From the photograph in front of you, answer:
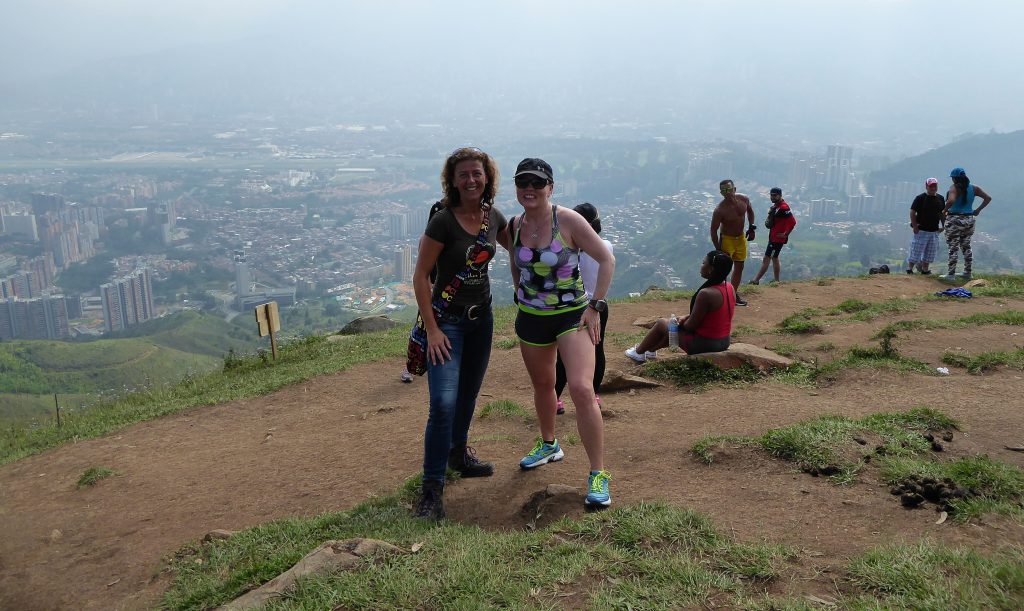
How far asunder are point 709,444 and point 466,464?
173 centimetres

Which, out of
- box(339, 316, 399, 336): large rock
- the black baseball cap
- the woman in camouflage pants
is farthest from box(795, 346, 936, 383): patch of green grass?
box(339, 316, 399, 336): large rock

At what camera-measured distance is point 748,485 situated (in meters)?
4.37

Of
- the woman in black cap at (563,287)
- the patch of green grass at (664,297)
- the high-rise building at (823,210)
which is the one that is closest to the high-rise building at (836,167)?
the high-rise building at (823,210)

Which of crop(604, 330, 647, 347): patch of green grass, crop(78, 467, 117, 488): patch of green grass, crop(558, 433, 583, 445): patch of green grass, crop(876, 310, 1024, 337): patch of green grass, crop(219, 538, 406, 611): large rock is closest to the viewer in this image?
crop(219, 538, 406, 611): large rock

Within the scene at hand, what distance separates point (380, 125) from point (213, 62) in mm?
78540

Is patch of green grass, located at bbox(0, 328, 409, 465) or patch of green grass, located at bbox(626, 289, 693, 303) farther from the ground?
patch of green grass, located at bbox(626, 289, 693, 303)

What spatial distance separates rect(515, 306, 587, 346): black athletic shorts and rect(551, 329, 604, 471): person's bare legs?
0.05 metres

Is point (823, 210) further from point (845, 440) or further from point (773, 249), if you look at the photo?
point (845, 440)

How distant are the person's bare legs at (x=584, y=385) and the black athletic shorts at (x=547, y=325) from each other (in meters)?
0.05

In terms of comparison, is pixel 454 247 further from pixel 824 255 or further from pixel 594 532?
pixel 824 255

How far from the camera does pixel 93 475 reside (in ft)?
20.3

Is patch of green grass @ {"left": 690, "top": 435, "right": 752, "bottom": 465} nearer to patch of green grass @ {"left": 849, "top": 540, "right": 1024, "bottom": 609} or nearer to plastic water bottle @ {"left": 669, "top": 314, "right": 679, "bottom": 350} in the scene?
patch of green grass @ {"left": 849, "top": 540, "right": 1024, "bottom": 609}

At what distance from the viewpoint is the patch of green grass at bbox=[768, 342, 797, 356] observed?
799 cm

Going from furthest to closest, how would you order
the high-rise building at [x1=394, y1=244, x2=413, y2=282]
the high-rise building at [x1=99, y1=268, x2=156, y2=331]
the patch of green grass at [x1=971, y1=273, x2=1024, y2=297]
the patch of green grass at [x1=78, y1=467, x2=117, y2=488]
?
the high-rise building at [x1=394, y1=244, x2=413, y2=282]
the high-rise building at [x1=99, y1=268, x2=156, y2=331]
the patch of green grass at [x1=971, y1=273, x2=1024, y2=297]
the patch of green grass at [x1=78, y1=467, x2=117, y2=488]
